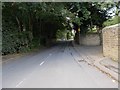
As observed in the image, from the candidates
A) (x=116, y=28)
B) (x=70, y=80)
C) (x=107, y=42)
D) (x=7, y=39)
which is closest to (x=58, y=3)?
(x=7, y=39)

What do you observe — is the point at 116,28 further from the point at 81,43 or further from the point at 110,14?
the point at 81,43

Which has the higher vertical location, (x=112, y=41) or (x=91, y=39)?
(x=112, y=41)

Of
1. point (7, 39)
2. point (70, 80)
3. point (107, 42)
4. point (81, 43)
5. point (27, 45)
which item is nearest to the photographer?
point (70, 80)

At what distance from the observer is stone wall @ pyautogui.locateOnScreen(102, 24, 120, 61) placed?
17266 mm

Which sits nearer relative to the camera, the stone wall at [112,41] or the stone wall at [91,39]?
the stone wall at [112,41]

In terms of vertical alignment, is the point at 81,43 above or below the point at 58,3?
below

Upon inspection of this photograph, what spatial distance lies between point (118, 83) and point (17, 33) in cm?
2286

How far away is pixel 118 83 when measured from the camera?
10.3 metres

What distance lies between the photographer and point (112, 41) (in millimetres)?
18766

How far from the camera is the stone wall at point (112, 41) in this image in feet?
56.6

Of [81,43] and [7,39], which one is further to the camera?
[81,43]

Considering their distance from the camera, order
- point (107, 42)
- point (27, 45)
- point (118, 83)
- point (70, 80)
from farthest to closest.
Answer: point (27, 45) → point (107, 42) → point (70, 80) → point (118, 83)

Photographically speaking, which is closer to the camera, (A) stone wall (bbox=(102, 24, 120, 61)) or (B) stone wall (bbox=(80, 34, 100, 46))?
(A) stone wall (bbox=(102, 24, 120, 61))

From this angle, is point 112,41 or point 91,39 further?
point 91,39
